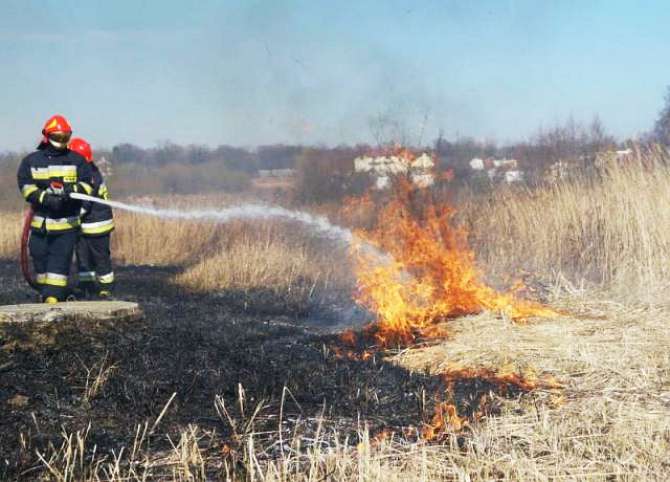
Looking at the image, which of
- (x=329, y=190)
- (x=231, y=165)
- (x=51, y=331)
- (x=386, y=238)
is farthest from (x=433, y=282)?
(x=231, y=165)

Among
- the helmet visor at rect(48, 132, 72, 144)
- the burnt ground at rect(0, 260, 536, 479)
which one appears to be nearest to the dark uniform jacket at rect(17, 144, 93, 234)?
the helmet visor at rect(48, 132, 72, 144)

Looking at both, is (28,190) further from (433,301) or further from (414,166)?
(414,166)

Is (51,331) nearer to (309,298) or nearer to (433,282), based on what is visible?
(433,282)

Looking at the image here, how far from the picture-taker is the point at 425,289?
24.3 feet

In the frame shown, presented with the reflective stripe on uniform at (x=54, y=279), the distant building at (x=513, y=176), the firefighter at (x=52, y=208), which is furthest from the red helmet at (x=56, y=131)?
the distant building at (x=513, y=176)

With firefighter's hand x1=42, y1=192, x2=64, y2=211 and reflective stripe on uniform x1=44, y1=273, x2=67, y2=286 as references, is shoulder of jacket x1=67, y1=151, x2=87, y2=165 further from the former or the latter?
reflective stripe on uniform x1=44, y1=273, x2=67, y2=286

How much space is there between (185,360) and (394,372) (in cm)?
156

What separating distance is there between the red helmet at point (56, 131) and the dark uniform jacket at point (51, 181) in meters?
0.09

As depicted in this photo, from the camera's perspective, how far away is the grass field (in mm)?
3701

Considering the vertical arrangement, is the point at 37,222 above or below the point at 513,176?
below

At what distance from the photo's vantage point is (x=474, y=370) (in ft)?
18.9

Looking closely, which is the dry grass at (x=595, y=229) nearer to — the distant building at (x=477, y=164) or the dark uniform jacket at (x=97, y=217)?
the distant building at (x=477, y=164)

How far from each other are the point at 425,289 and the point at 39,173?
159 inches

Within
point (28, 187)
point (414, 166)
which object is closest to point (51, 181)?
point (28, 187)
